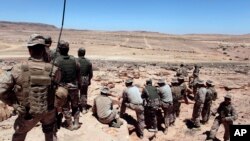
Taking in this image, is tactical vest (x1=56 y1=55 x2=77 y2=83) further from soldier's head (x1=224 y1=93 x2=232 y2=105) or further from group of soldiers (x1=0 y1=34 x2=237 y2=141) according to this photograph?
soldier's head (x1=224 y1=93 x2=232 y2=105)

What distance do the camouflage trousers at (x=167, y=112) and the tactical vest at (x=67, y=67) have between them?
387 cm

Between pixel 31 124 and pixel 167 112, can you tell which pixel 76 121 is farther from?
pixel 167 112

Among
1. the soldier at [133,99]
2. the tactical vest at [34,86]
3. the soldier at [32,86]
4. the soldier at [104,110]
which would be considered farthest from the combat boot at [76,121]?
the tactical vest at [34,86]

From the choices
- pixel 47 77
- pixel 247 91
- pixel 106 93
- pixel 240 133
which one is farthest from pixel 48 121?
pixel 247 91

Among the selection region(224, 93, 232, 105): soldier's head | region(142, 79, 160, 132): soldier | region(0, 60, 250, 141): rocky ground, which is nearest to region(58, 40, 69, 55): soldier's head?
region(0, 60, 250, 141): rocky ground

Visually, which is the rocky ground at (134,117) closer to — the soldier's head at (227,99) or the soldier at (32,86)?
the soldier's head at (227,99)

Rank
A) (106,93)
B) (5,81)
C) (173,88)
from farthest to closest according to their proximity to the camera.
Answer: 1. (173,88)
2. (106,93)
3. (5,81)

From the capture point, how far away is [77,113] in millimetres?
7621

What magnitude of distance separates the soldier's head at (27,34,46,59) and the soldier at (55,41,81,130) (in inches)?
73.7

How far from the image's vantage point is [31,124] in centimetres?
510

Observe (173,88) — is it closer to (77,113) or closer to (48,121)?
(77,113)

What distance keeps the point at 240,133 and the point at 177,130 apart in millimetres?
3889

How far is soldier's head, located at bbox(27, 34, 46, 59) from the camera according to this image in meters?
4.90

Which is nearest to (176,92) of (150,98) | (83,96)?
(150,98)
